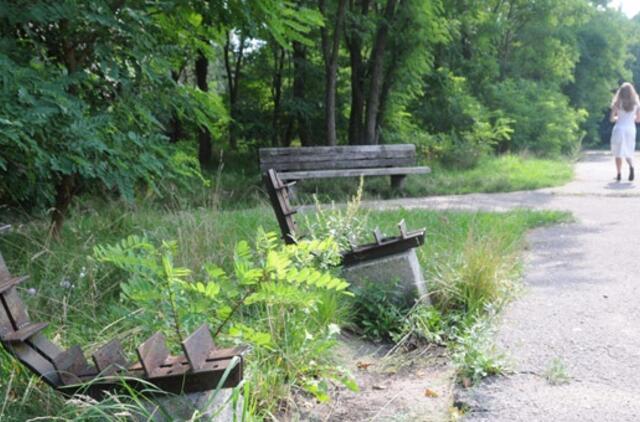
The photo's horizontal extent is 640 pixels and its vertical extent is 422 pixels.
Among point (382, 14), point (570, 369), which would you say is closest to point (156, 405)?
point (570, 369)

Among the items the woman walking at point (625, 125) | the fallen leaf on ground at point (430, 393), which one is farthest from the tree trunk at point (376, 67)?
the fallen leaf on ground at point (430, 393)

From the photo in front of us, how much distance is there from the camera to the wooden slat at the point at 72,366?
6.62 feet

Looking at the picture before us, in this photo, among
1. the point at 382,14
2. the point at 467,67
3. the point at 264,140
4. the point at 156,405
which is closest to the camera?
the point at 156,405

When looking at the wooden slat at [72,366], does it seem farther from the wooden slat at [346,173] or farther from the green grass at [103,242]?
the wooden slat at [346,173]

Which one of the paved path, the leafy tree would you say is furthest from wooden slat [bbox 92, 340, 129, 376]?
the leafy tree

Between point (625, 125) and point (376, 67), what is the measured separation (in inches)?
201

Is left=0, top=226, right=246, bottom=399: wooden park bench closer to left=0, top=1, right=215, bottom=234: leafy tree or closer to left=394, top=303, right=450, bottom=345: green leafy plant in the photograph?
left=0, top=1, right=215, bottom=234: leafy tree

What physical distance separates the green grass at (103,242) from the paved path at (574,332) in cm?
38

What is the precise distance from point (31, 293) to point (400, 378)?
1.96 meters

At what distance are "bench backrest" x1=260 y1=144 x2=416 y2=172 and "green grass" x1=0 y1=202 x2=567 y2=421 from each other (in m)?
4.44

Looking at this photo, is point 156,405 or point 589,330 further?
point 589,330

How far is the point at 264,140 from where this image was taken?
1628 centimetres

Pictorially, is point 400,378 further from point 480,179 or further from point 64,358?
point 480,179

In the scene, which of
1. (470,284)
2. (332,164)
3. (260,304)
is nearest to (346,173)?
(332,164)
